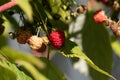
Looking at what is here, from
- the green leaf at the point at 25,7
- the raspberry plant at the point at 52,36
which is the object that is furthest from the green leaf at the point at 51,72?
the green leaf at the point at 25,7

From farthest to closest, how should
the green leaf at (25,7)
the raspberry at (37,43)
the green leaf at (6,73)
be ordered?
1. the raspberry at (37,43)
2. the green leaf at (6,73)
3. the green leaf at (25,7)

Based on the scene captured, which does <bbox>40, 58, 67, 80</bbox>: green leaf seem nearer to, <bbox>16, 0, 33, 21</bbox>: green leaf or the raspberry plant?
the raspberry plant

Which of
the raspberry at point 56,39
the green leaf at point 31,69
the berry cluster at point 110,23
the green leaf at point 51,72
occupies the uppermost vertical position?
the berry cluster at point 110,23

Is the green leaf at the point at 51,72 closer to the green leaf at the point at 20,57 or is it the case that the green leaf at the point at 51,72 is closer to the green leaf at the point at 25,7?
the green leaf at the point at 20,57


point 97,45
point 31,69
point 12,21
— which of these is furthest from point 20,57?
point 97,45

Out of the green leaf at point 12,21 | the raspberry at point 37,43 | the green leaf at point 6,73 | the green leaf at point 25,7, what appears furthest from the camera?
the green leaf at point 12,21

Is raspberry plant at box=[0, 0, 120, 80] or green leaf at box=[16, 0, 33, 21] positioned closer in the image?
green leaf at box=[16, 0, 33, 21]

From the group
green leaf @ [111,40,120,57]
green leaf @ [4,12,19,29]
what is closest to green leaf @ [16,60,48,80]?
green leaf @ [4,12,19,29]
